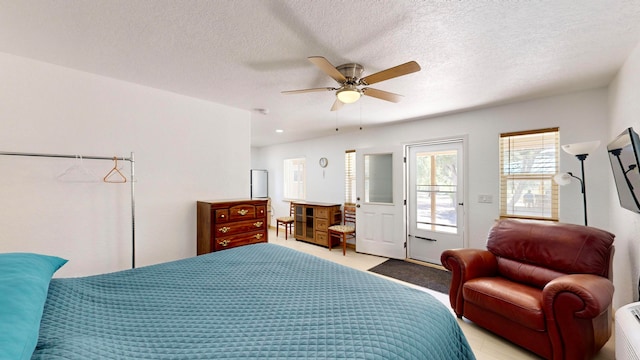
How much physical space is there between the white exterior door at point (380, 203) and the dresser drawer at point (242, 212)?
7.46 feet

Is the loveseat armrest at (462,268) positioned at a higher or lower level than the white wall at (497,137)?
lower

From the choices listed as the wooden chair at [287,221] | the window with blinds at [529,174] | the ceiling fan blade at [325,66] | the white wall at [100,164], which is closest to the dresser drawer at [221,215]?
the white wall at [100,164]

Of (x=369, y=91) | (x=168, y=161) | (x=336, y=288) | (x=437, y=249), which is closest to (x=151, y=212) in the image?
(x=168, y=161)

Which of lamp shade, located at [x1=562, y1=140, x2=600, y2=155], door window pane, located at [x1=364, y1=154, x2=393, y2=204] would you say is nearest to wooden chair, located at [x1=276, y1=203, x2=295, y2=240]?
door window pane, located at [x1=364, y1=154, x2=393, y2=204]

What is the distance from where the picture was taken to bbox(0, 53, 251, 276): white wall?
205 centimetres

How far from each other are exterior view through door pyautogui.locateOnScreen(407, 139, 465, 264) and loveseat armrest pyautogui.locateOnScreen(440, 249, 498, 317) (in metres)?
1.33

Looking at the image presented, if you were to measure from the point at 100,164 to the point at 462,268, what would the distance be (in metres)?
3.65

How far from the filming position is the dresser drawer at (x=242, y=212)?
289 centimetres

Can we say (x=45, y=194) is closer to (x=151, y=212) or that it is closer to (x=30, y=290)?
(x=151, y=212)

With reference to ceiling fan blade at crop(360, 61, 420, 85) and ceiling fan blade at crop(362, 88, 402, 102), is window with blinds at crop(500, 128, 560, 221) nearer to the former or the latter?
ceiling fan blade at crop(362, 88, 402, 102)

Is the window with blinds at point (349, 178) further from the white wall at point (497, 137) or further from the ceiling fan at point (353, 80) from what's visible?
the ceiling fan at point (353, 80)

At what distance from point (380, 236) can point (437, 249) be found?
0.93m

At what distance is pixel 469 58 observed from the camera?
2047mm

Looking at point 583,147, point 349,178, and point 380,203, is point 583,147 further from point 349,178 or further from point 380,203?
point 349,178
